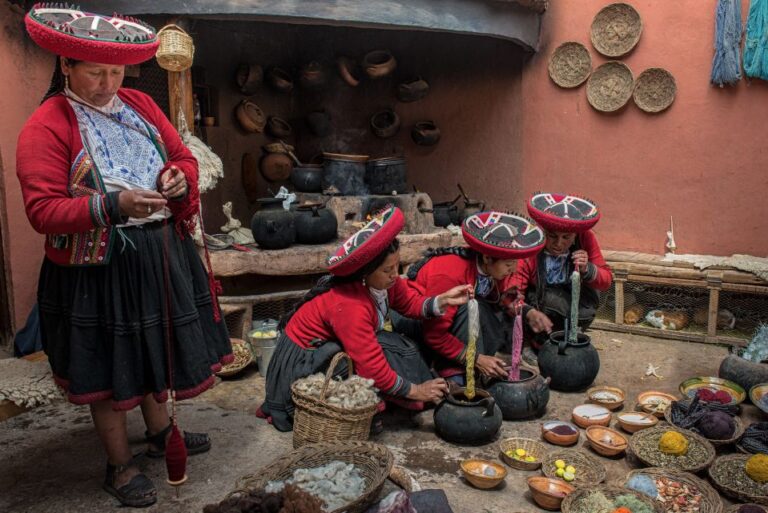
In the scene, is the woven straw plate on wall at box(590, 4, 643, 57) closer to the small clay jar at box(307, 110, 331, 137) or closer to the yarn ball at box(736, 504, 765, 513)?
the small clay jar at box(307, 110, 331, 137)

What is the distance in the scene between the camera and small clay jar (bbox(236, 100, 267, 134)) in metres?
6.78

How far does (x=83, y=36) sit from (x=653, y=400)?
3368 mm

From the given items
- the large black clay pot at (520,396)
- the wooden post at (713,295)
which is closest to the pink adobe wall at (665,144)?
the wooden post at (713,295)

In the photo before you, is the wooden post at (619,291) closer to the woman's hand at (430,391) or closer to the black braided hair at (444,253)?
the black braided hair at (444,253)

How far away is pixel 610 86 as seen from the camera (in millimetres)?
5852

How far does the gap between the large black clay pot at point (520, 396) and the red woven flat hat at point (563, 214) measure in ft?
3.50

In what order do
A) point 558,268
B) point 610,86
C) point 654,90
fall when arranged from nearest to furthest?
point 558,268, point 654,90, point 610,86

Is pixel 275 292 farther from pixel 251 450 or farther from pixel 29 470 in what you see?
pixel 29 470

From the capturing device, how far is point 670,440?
9.60 feet

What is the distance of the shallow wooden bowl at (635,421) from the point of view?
10.9 feet

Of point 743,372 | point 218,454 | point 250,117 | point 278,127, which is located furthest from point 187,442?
point 278,127

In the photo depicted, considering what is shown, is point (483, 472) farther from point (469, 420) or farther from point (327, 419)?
point (327, 419)

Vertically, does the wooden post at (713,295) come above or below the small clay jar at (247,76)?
below

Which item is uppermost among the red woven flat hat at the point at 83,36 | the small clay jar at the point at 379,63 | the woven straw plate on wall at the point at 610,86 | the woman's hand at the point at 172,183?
the small clay jar at the point at 379,63
